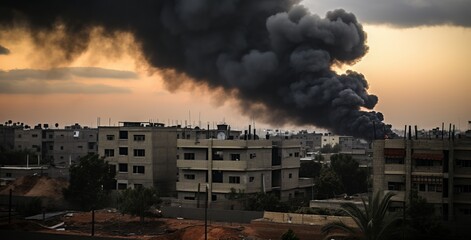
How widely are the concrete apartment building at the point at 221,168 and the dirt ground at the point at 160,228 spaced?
166 inches

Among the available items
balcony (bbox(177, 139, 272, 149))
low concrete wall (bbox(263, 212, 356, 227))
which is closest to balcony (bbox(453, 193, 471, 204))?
low concrete wall (bbox(263, 212, 356, 227))

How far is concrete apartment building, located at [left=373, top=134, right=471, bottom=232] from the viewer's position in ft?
88.7

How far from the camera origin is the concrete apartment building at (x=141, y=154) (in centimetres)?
3707

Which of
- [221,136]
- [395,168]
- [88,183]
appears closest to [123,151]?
[88,183]

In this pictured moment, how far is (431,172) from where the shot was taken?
1085 inches

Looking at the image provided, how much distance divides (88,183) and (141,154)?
455cm

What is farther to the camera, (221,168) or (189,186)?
Result: (189,186)

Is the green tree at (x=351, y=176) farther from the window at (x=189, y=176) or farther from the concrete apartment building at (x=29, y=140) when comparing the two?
the concrete apartment building at (x=29, y=140)

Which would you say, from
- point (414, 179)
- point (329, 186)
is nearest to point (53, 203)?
point (329, 186)

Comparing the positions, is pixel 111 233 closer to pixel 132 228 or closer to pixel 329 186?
pixel 132 228

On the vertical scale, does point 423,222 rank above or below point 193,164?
below

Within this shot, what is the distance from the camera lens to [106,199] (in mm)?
34562

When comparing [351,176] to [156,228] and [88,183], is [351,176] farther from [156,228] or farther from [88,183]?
[156,228]

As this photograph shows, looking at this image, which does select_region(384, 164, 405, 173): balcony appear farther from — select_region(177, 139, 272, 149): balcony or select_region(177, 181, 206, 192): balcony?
select_region(177, 181, 206, 192): balcony
